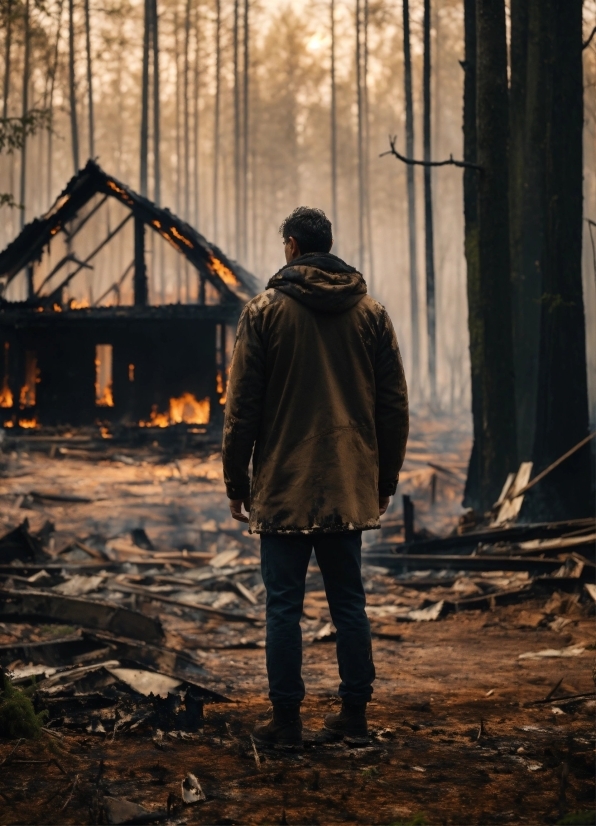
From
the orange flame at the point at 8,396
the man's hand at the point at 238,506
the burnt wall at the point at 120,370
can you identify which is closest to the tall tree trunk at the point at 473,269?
the man's hand at the point at 238,506

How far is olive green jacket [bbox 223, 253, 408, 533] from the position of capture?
15.0ft

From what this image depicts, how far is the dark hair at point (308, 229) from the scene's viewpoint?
4859mm

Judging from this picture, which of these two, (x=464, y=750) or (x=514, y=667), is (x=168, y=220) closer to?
(x=514, y=667)

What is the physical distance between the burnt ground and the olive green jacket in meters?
1.10

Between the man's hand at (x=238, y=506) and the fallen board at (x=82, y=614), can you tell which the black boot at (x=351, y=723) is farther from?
the fallen board at (x=82, y=614)

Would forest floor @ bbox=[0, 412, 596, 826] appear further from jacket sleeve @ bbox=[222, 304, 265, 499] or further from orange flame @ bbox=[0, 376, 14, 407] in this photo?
orange flame @ bbox=[0, 376, 14, 407]

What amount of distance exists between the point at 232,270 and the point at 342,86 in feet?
127

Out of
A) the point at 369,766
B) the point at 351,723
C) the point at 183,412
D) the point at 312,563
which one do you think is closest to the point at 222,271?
the point at 183,412

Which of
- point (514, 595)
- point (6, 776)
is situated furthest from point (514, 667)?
point (6, 776)

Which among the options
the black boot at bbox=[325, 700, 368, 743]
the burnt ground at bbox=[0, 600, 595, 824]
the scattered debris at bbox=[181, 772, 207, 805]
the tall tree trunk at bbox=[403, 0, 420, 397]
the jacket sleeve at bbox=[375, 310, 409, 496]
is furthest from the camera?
the tall tree trunk at bbox=[403, 0, 420, 397]

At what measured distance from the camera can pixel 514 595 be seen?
385 inches

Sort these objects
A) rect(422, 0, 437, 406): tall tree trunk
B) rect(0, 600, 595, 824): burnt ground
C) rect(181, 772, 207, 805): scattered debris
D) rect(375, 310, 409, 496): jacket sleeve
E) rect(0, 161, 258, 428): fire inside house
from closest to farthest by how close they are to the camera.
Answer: rect(0, 600, 595, 824): burnt ground
rect(181, 772, 207, 805): scattered debris
rect(375, 310, 409, 496): jacket sleeve
rect(422, 0, 437, 406): tall tree trunk
rect(0, 161, 258, 428): fire inside house

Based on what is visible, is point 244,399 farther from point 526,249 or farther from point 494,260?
point 526,249

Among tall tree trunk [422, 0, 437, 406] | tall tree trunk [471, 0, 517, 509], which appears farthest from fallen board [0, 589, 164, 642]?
tall tree trunk [422, 0, 437, 406]
